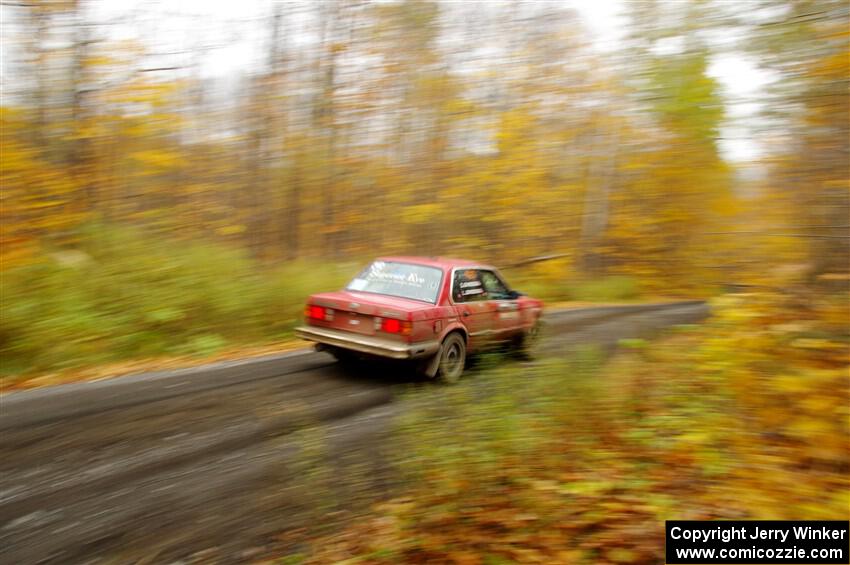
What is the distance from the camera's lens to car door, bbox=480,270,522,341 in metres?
8.75

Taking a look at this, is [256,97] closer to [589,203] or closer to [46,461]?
[46,461]

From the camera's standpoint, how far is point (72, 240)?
9875mm

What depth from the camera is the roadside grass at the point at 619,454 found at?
3492 millimetres

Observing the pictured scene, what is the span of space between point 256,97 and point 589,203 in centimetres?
1611

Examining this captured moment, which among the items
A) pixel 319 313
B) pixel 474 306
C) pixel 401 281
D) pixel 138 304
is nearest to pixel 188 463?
pixel 319 313

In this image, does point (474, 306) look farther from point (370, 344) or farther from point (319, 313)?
point (319, 313)

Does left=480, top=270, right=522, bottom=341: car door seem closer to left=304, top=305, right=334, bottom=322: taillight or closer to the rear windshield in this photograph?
the rear windshield

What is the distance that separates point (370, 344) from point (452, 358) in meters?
1.31

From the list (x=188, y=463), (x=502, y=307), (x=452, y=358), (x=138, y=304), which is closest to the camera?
(x=188, y=463)

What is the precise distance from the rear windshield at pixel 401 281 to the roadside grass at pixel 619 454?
8.34ft

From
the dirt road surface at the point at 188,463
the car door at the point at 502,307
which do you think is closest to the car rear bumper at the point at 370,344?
the dirt road surface at the point at 188,463

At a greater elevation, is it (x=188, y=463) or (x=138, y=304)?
(x=138, y=304)

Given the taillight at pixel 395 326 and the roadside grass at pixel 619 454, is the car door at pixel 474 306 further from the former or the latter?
the roadside grass at pixel 619 454

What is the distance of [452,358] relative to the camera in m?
7.91
